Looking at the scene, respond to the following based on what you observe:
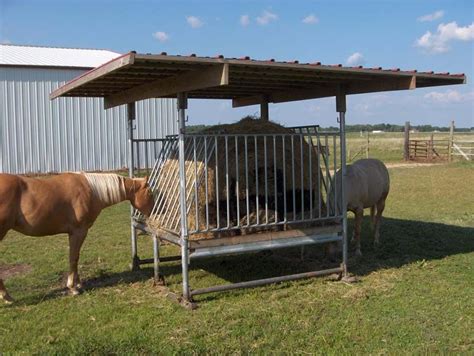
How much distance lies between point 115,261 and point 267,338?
12.4ft

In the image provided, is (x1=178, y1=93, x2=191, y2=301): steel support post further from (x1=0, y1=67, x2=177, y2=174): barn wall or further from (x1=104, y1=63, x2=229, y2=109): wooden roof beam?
(x1=0, y1=67, x2=177, y2=174): barn wall

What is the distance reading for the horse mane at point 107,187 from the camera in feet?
21.1

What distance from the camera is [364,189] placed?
328 inches

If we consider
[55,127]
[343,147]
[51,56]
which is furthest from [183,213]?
[51,56]

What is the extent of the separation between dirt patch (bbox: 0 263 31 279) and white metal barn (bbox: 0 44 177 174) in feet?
36.3

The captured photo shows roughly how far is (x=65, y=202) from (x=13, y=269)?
199 centimetres

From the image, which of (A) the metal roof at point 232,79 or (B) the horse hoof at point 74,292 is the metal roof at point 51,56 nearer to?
(A) the metal roof at point 232,79

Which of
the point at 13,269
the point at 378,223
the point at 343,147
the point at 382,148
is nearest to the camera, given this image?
the point at 343,147

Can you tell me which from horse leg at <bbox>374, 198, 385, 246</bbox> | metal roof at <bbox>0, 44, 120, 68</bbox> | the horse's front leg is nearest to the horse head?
the horse's front leg

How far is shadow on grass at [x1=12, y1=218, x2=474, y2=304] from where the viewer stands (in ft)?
22.9

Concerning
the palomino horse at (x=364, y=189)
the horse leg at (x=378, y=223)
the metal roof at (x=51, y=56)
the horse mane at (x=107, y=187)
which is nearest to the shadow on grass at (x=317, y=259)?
the horse leg at (x=378, y=223)

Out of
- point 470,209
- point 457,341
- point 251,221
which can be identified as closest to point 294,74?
point 251,221

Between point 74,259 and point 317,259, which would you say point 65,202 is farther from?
point 317,259

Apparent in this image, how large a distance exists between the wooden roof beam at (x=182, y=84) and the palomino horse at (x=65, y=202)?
1.17 m
